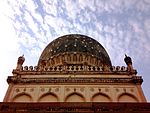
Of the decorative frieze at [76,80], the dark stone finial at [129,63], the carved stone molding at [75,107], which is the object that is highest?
the dark stone finial at [129,63]

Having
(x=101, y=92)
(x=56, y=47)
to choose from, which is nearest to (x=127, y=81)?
(x=101, y=92)

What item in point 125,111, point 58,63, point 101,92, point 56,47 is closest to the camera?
point 125,111

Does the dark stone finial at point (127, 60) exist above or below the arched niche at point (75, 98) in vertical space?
above

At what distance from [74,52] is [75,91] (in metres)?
6.87

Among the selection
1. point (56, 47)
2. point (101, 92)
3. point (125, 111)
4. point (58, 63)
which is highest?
point (56, 47)

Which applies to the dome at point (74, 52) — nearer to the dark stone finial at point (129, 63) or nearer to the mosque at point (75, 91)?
the mosque at point (75, 91)

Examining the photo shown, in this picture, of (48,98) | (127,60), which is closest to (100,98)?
(48,98)

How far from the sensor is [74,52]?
22.4 metres

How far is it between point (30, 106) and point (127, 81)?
620 cm

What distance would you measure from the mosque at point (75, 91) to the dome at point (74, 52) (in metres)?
3.61

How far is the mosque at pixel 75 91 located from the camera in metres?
13.6

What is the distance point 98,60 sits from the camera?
2239 cm

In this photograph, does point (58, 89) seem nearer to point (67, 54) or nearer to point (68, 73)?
point (68, 73)

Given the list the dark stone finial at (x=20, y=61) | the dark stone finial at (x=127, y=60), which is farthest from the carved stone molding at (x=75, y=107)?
the dark stone finial at (x=127, y=60)
